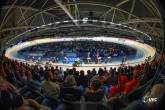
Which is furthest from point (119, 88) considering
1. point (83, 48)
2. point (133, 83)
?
point (83, 48)

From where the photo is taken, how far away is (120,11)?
183 cm

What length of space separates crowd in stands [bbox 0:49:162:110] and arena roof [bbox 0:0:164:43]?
29 cm

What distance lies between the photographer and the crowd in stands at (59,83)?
75.7 inches

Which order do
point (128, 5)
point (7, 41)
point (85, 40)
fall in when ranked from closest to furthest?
point (128, 5)
point (85, 40)
point (7, 41)

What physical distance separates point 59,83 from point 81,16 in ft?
1.93

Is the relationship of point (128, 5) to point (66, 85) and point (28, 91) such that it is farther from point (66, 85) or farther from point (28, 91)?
point (28, 91)

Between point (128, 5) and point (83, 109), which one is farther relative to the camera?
point (83, 109)

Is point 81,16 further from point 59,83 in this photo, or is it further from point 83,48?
point 59,83

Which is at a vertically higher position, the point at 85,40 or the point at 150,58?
the point at 85,40

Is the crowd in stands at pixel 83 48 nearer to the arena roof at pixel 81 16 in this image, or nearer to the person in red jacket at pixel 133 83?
the arena roof at pixel 81 16

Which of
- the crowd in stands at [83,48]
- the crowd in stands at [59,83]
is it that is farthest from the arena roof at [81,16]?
the crowd in stands at [59,83]

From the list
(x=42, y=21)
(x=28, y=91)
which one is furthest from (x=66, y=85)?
(x=42, y=21)

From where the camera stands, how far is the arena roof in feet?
6.00

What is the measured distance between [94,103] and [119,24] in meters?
0.69
